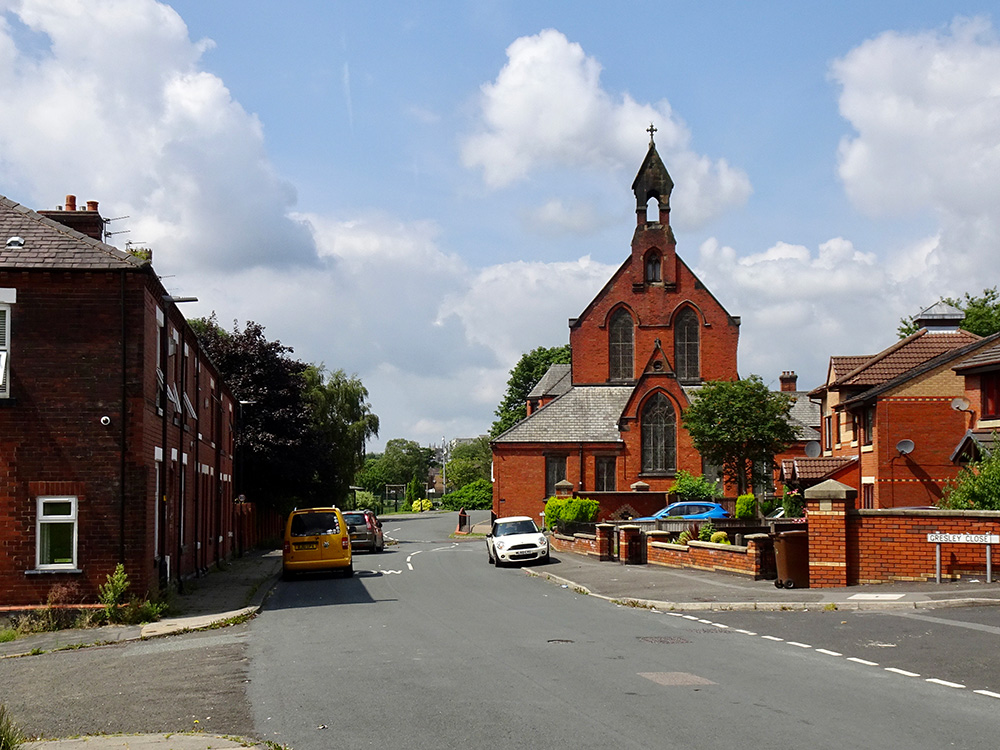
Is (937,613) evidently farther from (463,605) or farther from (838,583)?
(463,605)

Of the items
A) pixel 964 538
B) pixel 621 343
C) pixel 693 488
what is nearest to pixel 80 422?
pixel 964 538

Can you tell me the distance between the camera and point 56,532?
19016 mm

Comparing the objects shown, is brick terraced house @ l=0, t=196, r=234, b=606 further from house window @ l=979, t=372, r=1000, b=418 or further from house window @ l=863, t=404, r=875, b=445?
house window @ l=863, t=404, r=875, b=445

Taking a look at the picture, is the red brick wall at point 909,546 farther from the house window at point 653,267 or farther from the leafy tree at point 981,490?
the house window at point 653,267

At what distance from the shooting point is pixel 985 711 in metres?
9.30

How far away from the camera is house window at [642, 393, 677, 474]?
59250 mm

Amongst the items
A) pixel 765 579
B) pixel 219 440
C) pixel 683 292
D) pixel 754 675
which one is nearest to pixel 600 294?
pixel 683 292

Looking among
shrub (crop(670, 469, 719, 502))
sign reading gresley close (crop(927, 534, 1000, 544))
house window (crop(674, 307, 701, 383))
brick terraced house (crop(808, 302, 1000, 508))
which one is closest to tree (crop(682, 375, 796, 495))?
shrub (crop(670, 469, 719, 502))

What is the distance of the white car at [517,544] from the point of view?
33562 millimetres

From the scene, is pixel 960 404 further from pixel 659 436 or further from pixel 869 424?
pixel 659 436

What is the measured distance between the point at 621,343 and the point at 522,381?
4319 centimetres

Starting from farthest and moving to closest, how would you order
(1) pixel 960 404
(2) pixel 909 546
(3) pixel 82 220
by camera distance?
1. (1) pixel 960 404
2. (3) pixel 82 220
3. (2) pixel 909 546

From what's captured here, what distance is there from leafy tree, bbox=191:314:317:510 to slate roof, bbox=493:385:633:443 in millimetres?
13432

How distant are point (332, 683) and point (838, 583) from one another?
13175 millimetres
